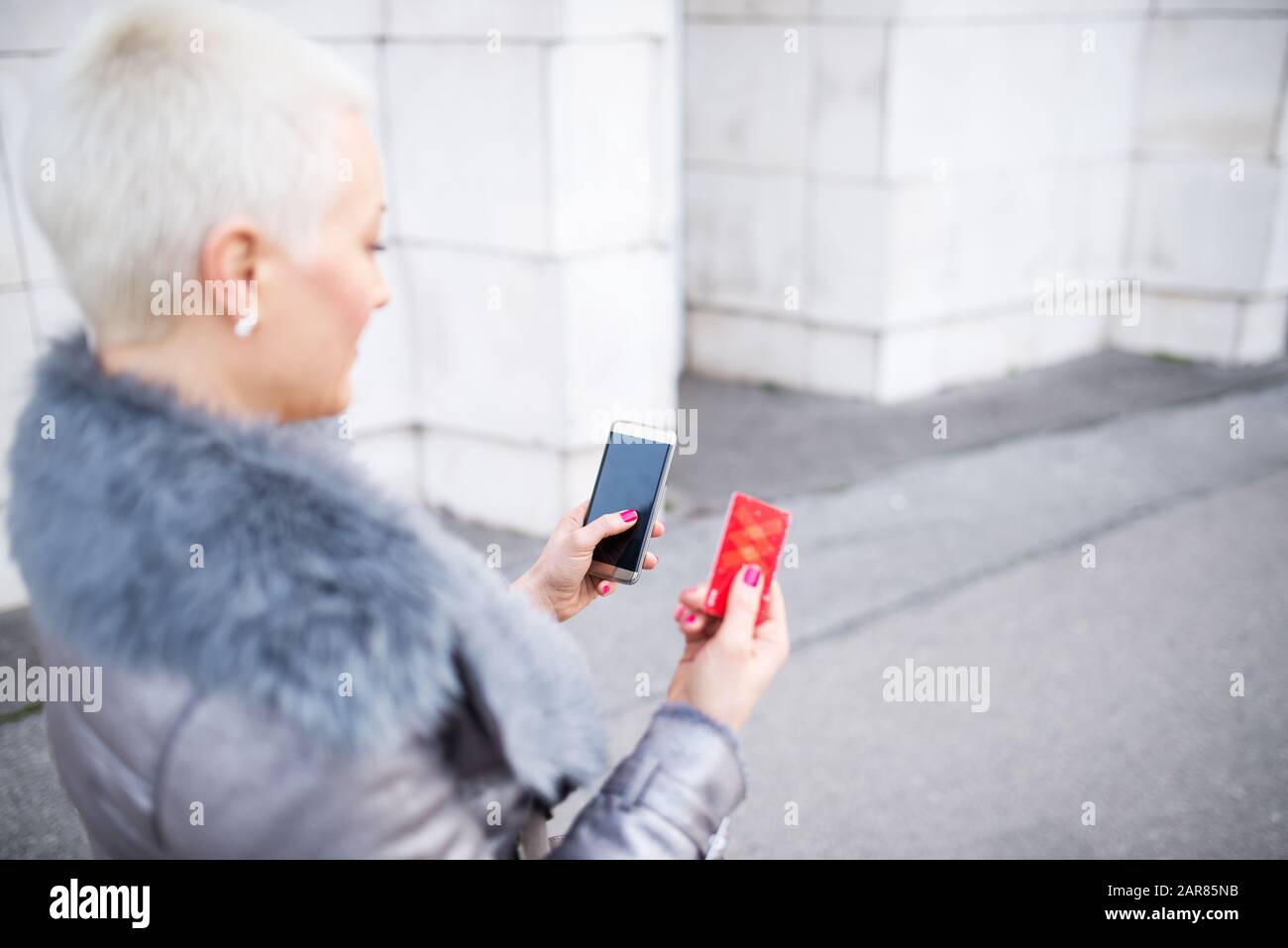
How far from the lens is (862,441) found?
665 cm

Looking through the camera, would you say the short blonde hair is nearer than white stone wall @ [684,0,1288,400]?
Yes

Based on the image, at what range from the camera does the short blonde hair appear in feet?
3.72

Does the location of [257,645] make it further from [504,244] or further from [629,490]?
[504,244]

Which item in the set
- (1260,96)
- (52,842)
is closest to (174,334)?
(52,842)

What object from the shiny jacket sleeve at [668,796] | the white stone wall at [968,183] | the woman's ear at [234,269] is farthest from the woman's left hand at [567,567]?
the white stone wall at [968,183]

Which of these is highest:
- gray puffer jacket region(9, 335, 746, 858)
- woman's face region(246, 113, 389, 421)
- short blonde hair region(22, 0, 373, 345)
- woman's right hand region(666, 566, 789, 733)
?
short blonde hair region(22, 0, 373, 345)

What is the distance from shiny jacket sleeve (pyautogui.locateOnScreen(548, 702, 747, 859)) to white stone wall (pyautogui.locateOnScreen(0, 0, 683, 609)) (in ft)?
11.4

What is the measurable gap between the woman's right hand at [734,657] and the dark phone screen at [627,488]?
0.35 metres

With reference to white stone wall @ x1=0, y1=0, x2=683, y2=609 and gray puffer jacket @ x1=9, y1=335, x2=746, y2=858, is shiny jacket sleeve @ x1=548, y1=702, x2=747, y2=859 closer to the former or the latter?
gray puffer jacket @ x1=9, y1=335, x2=746, y2=858

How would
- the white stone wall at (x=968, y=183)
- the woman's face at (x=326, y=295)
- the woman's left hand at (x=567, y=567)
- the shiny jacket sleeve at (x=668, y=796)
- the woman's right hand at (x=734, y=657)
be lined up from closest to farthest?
the woman's face at (x=326, y=295), the shiny jacket sleeve at (x=668, y=796), the woman's right hand at (x=734, y=657), the woman's left hand at (x=567, y=567), the white stone wall at (x=968, y=183)

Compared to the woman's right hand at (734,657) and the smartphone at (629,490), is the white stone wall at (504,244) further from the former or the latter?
the woman's right hand at (734,657)

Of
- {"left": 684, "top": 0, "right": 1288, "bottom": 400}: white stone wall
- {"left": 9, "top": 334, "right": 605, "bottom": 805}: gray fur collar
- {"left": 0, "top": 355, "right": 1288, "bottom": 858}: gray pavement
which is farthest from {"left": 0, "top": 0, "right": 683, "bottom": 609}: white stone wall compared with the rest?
{"left": 9, "top": 334, "right": 605, "bottom": 805}: gray fur collar

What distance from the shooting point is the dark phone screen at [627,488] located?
2092 mm
